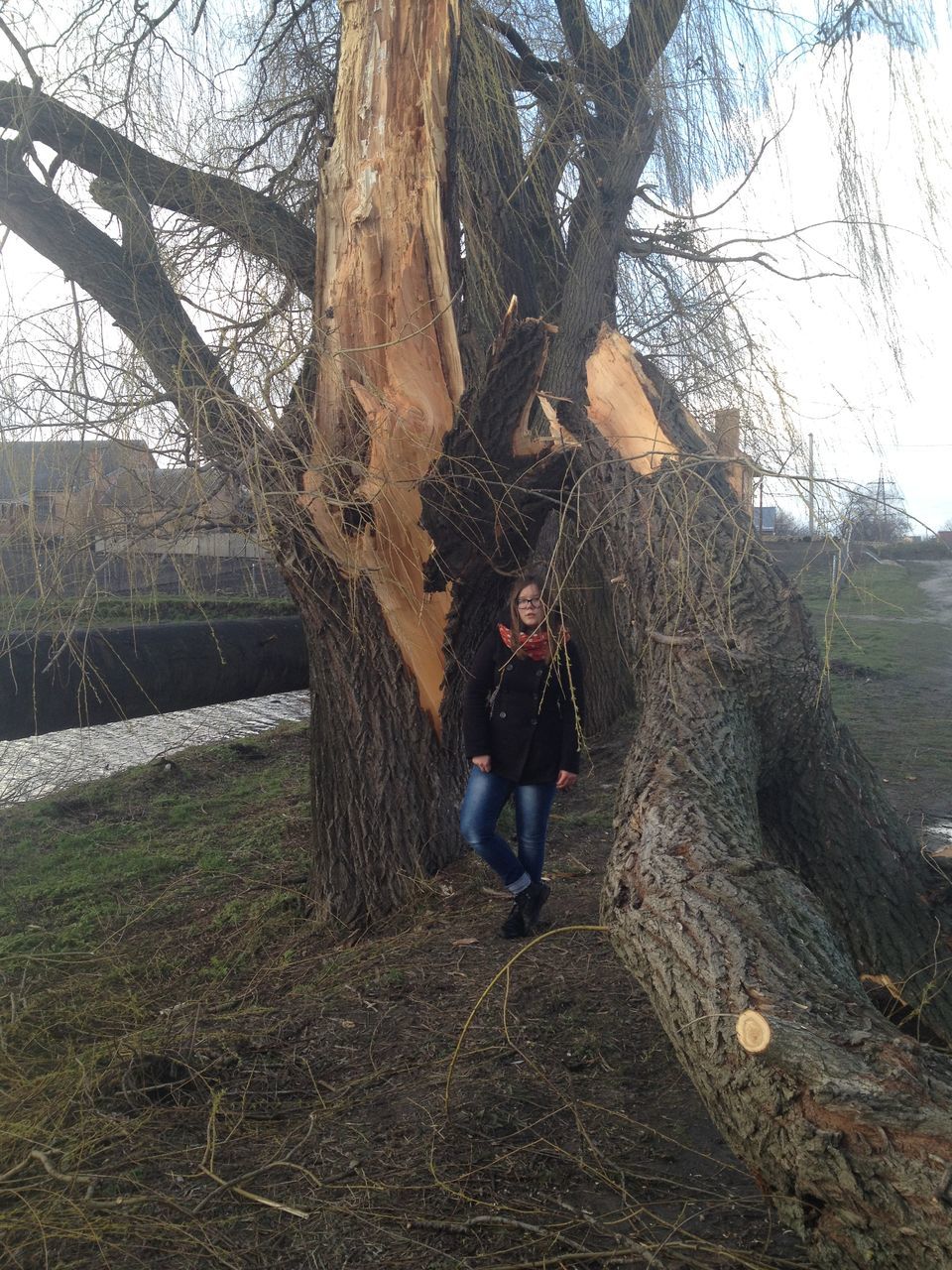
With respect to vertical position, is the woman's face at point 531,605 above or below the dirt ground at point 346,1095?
above

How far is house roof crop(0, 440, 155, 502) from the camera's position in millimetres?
4656

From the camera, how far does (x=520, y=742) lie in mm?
4441

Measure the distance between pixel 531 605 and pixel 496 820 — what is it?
0.89 m

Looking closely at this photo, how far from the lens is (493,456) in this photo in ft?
15.4

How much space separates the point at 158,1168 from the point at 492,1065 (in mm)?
1011

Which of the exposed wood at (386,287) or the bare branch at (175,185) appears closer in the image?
the exposed wood at (386,287)

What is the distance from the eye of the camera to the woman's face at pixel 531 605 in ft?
14.3

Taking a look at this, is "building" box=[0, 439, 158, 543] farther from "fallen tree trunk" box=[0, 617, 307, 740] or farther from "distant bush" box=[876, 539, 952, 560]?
"distant bush" box=[876, 539, 952, 560]

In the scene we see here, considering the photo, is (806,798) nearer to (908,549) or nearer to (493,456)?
(493,456)

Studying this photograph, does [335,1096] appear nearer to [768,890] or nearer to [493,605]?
[768,890]

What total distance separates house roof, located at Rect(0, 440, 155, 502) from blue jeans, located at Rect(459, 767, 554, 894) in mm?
2058

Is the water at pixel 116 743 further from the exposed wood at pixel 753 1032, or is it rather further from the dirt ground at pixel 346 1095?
the exposed wood at pixel 753 1032

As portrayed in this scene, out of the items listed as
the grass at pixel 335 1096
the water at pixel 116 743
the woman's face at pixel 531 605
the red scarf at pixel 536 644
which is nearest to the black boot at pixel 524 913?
the grass at pixel 335 1096

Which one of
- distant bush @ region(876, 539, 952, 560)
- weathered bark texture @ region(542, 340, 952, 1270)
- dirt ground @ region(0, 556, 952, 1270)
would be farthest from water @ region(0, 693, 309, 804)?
distant bush @ region(876, 539, 952, 560)
